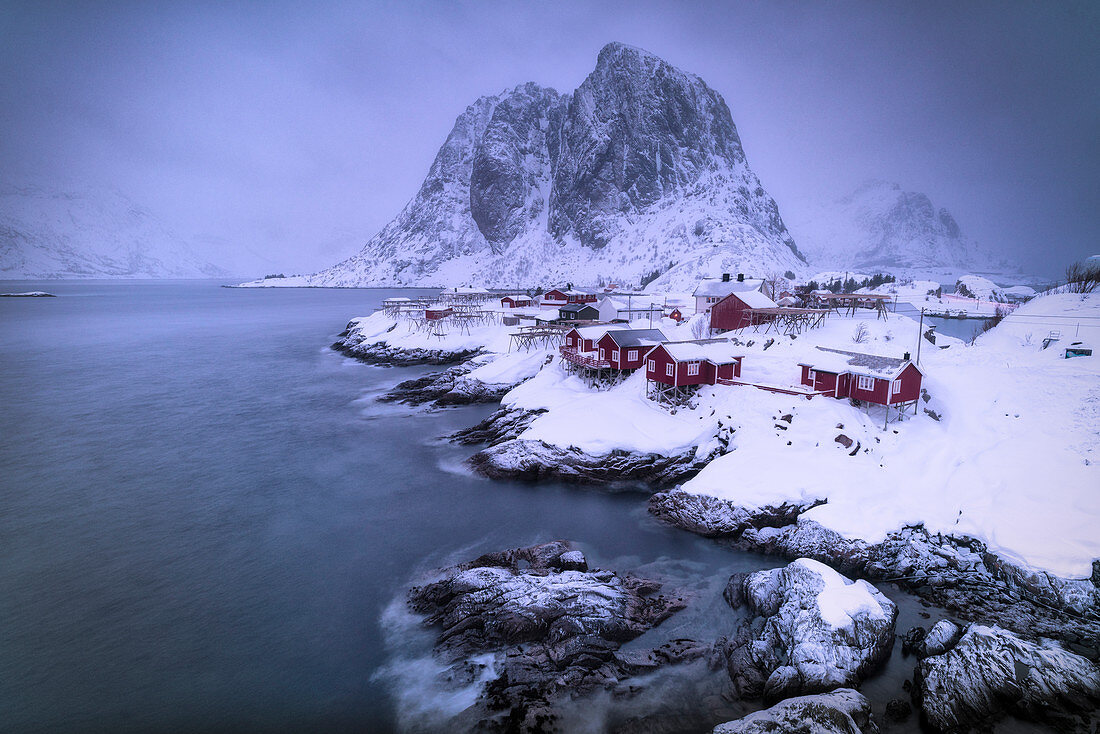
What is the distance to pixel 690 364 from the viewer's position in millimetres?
31781

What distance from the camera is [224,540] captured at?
2231 centimetres

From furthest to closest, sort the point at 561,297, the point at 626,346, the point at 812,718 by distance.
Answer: the point at 561,297 < the point at 626,346 < the point at 812,718

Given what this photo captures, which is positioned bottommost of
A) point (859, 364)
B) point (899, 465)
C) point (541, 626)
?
point (541, 626)

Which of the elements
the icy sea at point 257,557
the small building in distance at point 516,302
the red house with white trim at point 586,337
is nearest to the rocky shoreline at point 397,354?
the icy sea at point 257,557

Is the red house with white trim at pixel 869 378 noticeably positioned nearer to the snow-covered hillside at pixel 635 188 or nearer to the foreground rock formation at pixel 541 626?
the foreground rock formation at pixel 541 626

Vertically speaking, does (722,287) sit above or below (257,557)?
above

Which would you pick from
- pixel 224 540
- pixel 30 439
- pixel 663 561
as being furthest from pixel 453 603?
pixel 30 439

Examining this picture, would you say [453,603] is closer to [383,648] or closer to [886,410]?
[383,648]

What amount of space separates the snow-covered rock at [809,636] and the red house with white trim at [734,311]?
3140cm

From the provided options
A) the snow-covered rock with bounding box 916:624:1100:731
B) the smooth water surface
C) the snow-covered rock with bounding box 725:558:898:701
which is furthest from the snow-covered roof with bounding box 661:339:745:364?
the snow-covered rock with bounding box 916:624:1100:731

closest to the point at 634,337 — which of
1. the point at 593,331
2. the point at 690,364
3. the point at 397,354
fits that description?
the point at 593,331

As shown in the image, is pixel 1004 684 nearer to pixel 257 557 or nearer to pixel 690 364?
pixel 690 364

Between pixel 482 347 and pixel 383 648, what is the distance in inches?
1784

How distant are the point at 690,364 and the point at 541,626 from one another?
812 inches
